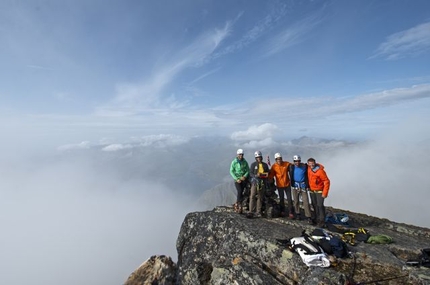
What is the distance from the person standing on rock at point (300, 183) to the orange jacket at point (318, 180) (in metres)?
0.42

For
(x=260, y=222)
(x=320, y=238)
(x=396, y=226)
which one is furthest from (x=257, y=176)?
(x=396, y=226)

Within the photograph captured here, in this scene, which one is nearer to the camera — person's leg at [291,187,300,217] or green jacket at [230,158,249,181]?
person's leg at [291,187,300,217]

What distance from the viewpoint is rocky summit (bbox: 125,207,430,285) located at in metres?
9.90

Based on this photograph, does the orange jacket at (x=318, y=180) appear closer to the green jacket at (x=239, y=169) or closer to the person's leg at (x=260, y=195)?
the person's leg at (x=260, y=195)

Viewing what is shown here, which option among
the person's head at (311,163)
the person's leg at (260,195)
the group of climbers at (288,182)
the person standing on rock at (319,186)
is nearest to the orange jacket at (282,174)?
the group of climbers at (288,182)

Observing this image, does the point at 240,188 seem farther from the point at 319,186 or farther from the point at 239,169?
the point at 319,186

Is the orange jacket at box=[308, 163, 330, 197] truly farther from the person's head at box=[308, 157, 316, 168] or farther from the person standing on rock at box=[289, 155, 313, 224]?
the person standing on rock at box=[289, 155, 313, 224]

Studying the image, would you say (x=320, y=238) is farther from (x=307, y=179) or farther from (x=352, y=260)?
(x=307, y=179)

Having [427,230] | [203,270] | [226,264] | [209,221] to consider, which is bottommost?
[427,230]

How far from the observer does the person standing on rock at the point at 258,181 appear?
1684 centimetres

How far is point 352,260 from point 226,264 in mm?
5904

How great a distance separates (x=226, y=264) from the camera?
12.0 metres

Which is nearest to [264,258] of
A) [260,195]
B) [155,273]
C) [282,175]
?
[260,195]

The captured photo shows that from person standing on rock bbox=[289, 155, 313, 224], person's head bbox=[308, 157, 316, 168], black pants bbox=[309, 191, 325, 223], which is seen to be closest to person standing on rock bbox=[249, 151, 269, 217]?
person standing on rock bbox=[289, 155, 313, 224]
